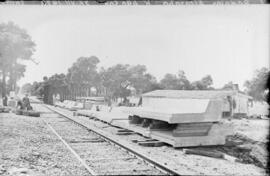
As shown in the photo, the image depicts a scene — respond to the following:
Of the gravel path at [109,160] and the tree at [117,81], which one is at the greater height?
the tree at [117,81]

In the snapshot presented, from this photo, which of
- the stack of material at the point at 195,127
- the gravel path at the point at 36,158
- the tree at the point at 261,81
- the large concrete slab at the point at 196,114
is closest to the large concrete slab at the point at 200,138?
the stack of material at the point at 195,127

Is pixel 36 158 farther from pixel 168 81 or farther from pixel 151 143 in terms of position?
pixel 168 81

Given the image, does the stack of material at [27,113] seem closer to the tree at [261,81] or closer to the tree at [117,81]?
the tree at [117,81]

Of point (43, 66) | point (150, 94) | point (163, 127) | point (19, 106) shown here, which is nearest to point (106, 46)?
point (43, 66)

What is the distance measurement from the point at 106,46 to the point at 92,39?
448mm

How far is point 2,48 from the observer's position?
338 inches

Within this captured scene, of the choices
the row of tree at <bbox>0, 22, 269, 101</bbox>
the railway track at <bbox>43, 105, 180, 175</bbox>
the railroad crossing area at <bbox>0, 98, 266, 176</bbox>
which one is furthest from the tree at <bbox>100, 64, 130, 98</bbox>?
the railway track at <bbox>43, 105, 180, 175</bbox>

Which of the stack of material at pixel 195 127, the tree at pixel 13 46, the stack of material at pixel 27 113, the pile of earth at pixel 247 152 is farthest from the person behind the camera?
the stack of material at pixel 27 113

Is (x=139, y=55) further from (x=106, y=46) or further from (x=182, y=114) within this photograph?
(x=182, y=114)

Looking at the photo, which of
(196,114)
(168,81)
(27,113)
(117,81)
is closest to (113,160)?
(196,114)

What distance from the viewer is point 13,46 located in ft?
27.2

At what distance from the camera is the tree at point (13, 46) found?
6004mm

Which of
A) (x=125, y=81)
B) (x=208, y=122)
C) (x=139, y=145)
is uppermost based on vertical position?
(x=125, y=81)

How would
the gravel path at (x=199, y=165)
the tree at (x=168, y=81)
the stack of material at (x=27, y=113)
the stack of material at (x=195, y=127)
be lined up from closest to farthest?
the gravel path at (x=199, y=165) → the stack of material at (x=195, y=127) → the tree at (x=168, y=81) → the stack of material at (x=27, y=113)
